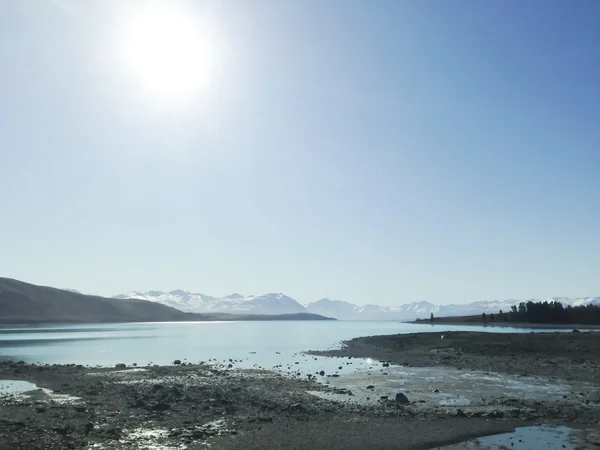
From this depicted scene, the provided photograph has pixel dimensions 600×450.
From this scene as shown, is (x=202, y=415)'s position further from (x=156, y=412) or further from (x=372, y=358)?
(x=372, y=358)

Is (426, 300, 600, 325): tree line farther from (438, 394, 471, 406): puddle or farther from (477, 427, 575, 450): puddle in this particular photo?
(477, 427, 575, 450): puddle

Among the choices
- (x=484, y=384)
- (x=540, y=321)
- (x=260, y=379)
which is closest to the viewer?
(x=484, y=384)

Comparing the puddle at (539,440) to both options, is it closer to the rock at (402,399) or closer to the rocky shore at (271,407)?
the rocky shore at (271,407)

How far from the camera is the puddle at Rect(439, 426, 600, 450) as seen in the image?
19172mm

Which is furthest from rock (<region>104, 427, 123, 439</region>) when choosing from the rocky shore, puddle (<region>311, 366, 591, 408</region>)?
puddle (<region>311, 366, 591, 408</region>)

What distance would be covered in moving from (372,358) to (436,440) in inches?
1371

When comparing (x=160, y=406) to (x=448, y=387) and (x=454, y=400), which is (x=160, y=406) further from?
(x=448, y=387)

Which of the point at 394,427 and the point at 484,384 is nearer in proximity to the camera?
the point at 394,427

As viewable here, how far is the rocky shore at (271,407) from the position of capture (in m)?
20.3

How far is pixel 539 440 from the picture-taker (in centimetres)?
2019

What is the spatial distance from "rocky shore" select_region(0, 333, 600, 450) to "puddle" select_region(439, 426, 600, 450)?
1.45ft

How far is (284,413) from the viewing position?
82.9 ft

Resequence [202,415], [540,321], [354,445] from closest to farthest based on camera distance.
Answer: [354,445], [202,415], [540,321]

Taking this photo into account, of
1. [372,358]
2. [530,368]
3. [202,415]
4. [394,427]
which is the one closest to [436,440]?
[394,427]
